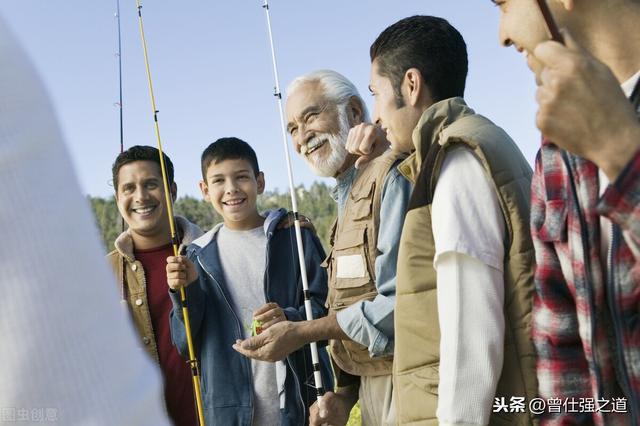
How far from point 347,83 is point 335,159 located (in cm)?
43

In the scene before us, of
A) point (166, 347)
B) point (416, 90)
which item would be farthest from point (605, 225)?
point (166, 347)

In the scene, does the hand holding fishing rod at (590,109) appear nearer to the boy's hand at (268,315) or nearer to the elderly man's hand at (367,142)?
the elderly man's hand at (367,142)

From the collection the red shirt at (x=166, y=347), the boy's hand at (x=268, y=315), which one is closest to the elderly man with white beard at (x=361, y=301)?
the boy's hand at (x=268, y=315)

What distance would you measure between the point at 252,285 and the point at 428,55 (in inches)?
73.5

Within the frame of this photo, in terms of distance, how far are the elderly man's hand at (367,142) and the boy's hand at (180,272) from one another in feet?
3.88

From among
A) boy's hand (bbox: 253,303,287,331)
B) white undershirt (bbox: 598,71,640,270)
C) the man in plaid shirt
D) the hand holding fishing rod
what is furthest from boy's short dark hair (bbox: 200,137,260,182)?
the hand holding fishing rod

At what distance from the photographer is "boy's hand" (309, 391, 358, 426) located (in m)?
3.13

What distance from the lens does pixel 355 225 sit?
9.84 ft

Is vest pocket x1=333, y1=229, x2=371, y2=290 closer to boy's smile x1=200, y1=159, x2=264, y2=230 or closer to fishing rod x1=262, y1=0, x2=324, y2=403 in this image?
fishing rod x1=262, y1=0, x2=324, y2=403

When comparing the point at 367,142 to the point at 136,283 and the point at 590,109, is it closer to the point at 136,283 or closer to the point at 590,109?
the point at 136,283

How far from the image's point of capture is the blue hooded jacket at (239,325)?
3.72 m

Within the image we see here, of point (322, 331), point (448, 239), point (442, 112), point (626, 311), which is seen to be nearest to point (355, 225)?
point (322, 331)

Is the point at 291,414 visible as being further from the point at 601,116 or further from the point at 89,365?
the point at 89,365

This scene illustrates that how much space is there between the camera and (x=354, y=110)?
12.3 ft
